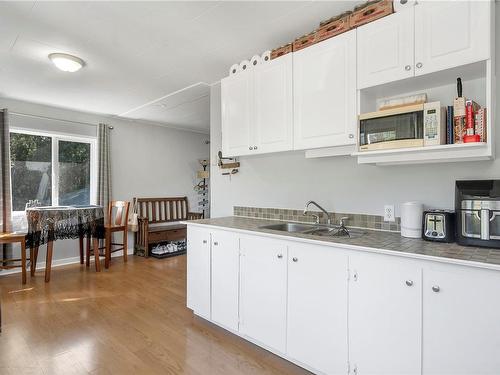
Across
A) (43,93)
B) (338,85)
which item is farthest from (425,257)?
(43,93)

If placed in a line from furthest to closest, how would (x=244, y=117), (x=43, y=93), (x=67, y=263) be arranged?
(x=67, y=263) → (x=43, y=93) → (x=244, y=117)

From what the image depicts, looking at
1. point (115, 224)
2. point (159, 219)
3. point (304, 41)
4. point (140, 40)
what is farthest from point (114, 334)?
point (159, 219)

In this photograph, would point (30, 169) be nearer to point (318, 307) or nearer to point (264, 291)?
point (264, 291)

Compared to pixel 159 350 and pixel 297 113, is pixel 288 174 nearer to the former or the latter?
pixel 297 113

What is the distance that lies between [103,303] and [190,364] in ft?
4.87

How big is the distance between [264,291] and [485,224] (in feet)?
4.35

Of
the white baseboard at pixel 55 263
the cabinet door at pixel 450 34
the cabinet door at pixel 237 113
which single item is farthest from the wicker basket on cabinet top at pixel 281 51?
the white baseboard at pixel 55 263

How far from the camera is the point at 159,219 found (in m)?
5.44

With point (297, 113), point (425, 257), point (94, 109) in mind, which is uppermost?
point (94, 109)

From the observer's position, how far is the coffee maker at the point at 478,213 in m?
1.44

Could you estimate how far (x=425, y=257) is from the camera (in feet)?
4.46

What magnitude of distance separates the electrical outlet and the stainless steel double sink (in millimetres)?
196

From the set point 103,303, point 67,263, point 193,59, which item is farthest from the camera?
point 67,263

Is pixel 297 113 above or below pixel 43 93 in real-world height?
below
